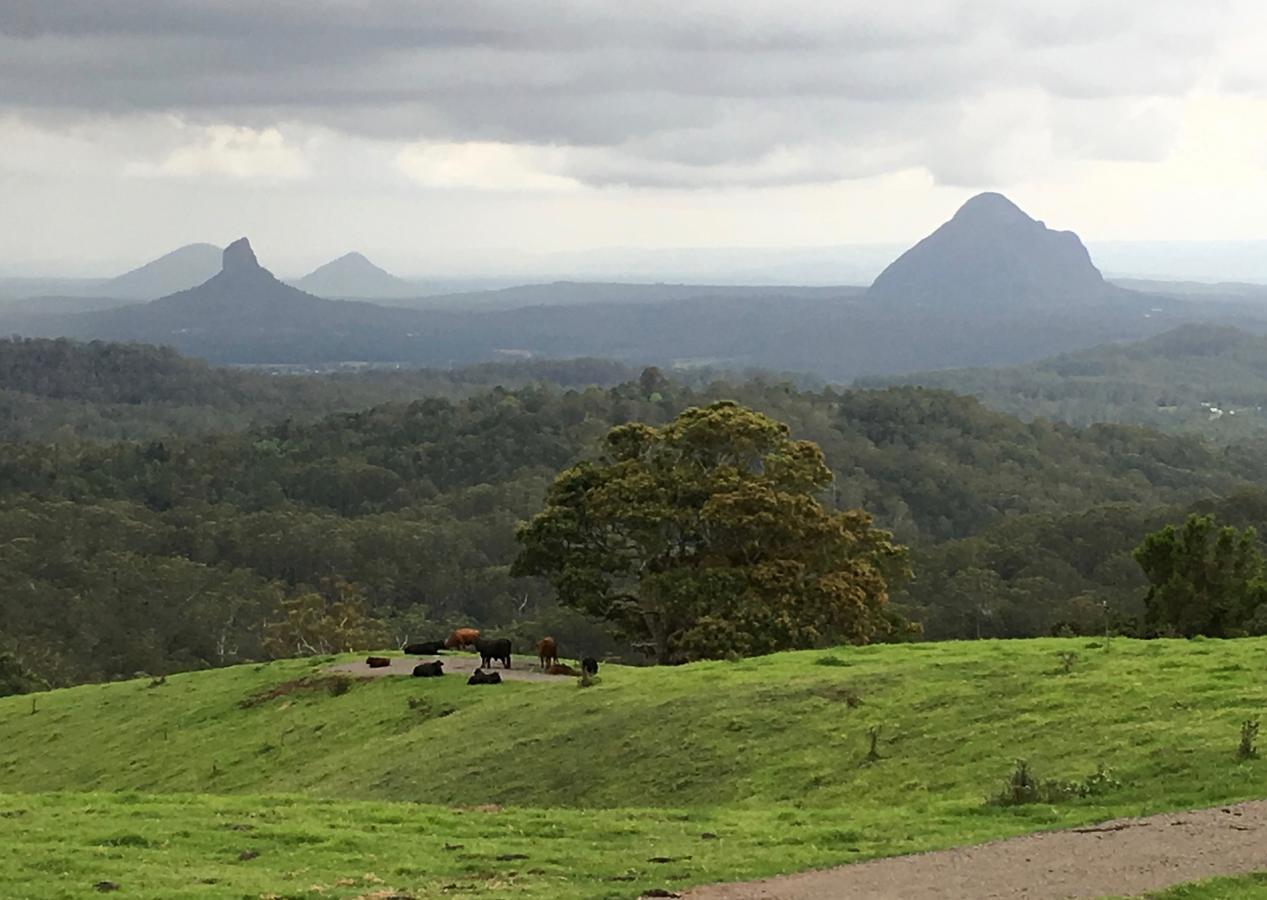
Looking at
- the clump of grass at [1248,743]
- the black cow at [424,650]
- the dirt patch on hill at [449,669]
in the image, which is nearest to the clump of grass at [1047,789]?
the clump of grass at [1248,743]

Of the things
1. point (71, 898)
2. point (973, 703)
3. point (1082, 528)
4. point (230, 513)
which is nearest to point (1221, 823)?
point (973, 703)

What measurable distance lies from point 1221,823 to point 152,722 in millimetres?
23254

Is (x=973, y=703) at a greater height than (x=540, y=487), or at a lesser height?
greater

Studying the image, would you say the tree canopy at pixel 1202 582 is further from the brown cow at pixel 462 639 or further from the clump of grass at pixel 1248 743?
the brown cow at pixel 462 639

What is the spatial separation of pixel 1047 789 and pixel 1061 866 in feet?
8.55

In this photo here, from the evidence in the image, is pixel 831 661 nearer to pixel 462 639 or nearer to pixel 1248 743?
pixel 1248 743

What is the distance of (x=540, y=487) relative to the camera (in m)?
119

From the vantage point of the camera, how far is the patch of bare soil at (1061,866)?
10.7m

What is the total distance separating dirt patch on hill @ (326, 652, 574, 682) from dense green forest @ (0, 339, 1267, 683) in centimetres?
1577

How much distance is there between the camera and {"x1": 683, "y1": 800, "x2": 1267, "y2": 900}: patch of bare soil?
1067 cm

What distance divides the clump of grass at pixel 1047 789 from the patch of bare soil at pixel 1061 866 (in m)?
1.17

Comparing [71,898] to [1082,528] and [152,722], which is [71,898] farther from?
[1082,528]

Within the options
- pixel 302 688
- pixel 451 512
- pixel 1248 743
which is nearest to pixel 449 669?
pixel 302 688

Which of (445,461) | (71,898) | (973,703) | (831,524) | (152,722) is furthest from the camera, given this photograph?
(445,461)
